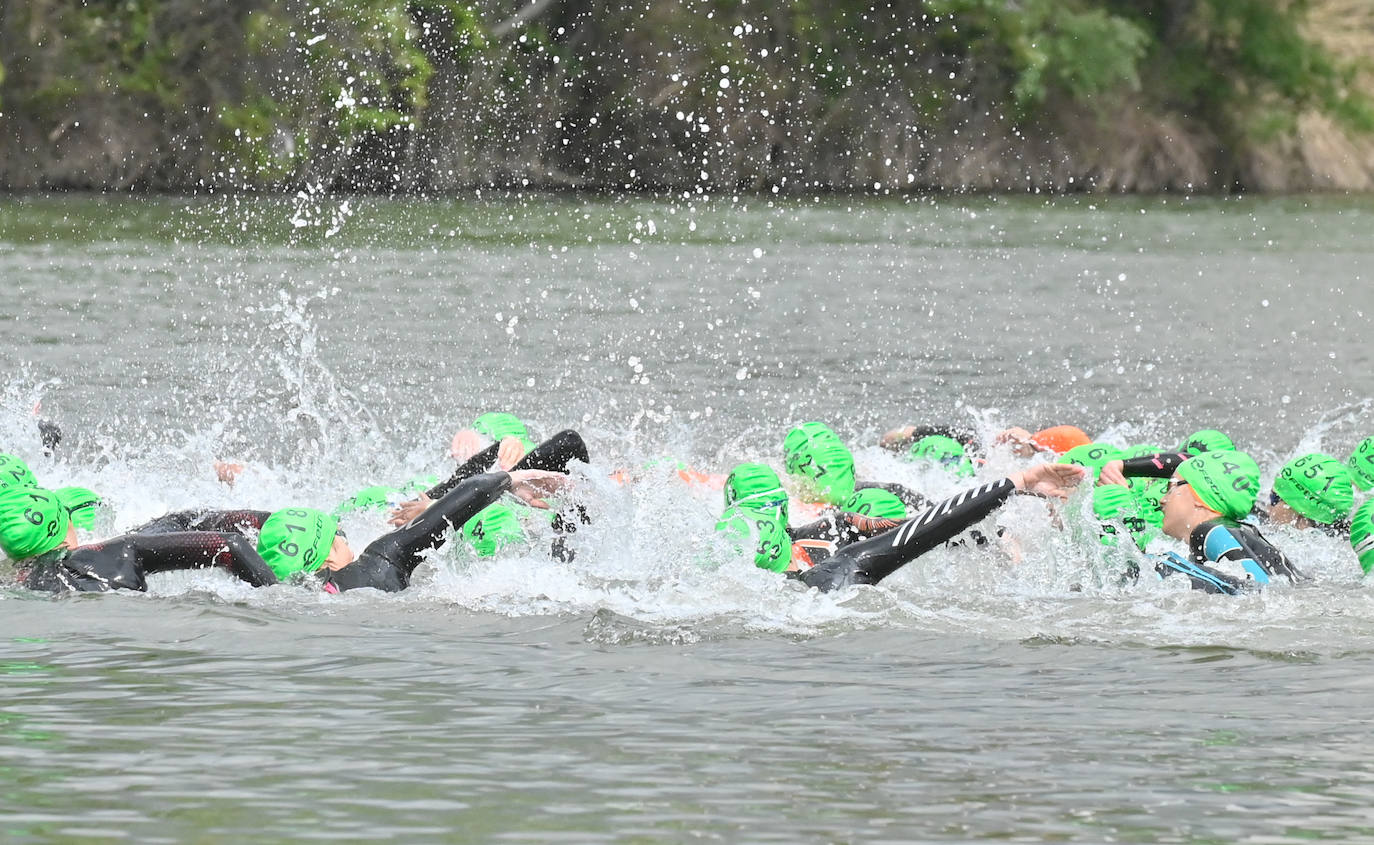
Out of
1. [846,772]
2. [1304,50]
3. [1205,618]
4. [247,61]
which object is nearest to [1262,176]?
[1304,50]

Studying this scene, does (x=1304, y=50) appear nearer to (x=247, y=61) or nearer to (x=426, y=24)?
(x=426, y=24)

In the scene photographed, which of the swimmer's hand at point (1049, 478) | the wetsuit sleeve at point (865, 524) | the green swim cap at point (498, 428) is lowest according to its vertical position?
the wetsuit sleeve at point (865, 524)

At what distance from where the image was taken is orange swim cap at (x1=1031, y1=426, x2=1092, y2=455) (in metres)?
12.6

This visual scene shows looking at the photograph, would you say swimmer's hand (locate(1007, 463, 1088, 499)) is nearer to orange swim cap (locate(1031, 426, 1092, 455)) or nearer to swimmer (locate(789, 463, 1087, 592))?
swimmer (locate(789, 463, 1087, 592))

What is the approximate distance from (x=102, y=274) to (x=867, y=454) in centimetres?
1223

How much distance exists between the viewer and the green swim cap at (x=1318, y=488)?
10414 mm

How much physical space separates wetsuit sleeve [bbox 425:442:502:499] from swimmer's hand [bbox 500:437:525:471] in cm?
5

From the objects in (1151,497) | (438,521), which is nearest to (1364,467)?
(1151,497)

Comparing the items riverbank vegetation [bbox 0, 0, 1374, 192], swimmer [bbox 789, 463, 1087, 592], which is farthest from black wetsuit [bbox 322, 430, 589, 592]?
riverbank vegetation [bbox 0, 0, 1374, 192]

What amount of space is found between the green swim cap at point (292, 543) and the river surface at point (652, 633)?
0.62ft

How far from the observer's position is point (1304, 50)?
38.1m

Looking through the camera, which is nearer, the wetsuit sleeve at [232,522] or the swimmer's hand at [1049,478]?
the swimmer's hand at [1049,478]

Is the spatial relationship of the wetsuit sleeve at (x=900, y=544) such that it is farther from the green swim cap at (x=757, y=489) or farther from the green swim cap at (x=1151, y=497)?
the green swim cap at (x=1151, y=497)

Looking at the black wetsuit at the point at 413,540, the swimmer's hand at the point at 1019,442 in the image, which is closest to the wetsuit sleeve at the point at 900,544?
the black wetsuit at the point at 413,540
